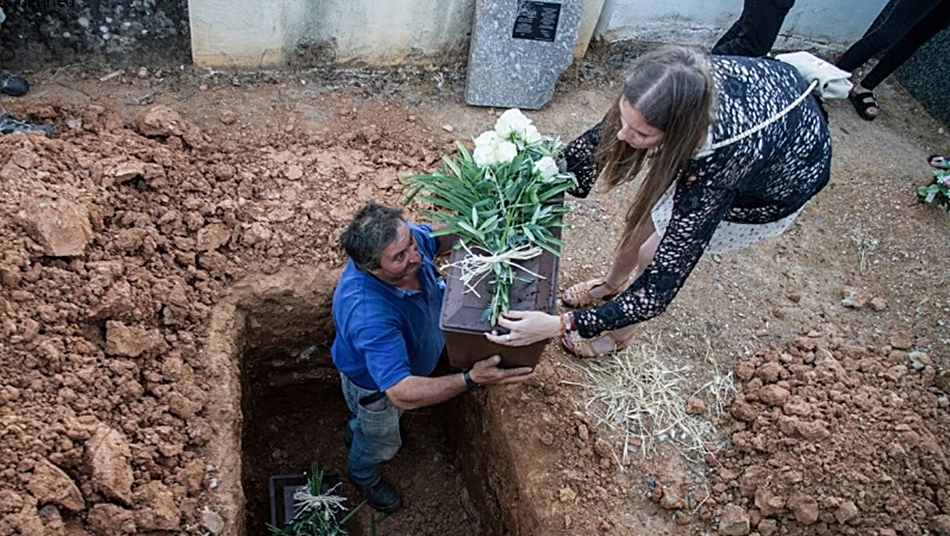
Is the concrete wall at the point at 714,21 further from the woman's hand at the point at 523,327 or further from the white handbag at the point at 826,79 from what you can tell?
the woman's hand at the point at 523,327

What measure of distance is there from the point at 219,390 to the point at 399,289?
0.91 metres

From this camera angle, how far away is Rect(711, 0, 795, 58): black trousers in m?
Result: 4.38

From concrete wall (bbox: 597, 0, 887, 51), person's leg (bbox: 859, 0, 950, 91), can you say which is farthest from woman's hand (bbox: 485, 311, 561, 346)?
person's leg (bbox: 859, 0, 950, 91)

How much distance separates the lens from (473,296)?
8.57 ft

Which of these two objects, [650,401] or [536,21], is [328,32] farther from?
[650,401]

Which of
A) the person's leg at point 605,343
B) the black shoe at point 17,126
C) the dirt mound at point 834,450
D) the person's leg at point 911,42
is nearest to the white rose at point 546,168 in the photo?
the person's leg at point 605,343

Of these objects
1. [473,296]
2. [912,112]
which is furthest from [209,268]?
[912,112]

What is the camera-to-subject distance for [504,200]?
2.83 meters

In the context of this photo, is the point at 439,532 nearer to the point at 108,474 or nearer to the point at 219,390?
the point at 219,390

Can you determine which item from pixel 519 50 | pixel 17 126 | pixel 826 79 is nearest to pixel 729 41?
pixel 519 50

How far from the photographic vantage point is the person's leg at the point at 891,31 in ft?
14.9

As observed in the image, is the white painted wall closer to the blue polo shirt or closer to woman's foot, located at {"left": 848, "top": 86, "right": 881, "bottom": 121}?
woman's foot, located at {"left": 848, "top": 86, "right": 881, "bottom": 121}

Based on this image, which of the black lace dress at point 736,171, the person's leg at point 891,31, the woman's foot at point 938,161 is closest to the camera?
the black lace dress at point 736,171

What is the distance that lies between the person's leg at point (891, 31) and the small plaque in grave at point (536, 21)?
1.95 meters
